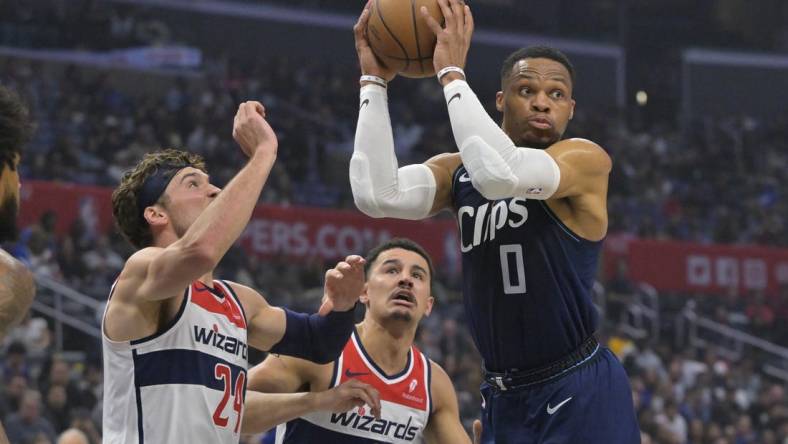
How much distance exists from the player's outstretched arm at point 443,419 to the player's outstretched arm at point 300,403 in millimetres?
613

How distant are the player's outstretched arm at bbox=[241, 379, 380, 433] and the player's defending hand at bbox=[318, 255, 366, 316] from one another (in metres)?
0.35

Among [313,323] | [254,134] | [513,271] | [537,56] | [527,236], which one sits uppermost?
[537,56]

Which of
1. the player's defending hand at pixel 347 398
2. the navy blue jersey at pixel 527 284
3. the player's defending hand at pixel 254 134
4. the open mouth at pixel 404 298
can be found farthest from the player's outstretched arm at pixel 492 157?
the open mouth at pixel 404 298

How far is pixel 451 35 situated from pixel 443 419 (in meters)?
2.20

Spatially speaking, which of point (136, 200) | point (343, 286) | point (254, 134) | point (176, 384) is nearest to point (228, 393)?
point (176, 384)

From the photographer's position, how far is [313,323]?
510 centimetres

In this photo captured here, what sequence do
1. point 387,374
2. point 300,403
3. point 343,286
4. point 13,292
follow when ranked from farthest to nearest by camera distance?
point 387,374
point 300,403
point 343,286
point 13,292

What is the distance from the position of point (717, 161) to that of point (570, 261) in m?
23.5

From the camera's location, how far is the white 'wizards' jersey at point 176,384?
176 inches

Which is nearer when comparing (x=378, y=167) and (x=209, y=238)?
(x=209, y=238)

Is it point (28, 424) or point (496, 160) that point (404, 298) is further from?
point (28, 424)

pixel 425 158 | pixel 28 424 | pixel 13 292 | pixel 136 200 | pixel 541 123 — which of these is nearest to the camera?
pixel 13 292

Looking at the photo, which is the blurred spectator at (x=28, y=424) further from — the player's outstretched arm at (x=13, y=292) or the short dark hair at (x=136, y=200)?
the player's outstretched arm at (x=13, y=292)

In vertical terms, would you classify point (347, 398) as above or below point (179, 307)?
below
